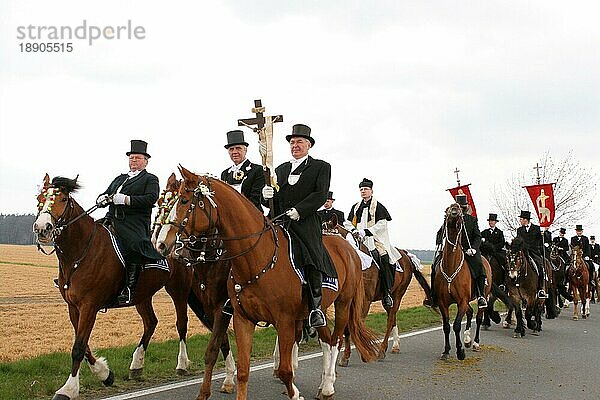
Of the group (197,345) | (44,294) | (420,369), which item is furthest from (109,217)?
(44,294)

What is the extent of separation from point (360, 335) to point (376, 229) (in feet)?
11.5

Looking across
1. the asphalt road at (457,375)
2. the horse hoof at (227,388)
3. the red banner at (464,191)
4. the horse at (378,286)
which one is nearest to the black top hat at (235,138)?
the horse at (378,286)

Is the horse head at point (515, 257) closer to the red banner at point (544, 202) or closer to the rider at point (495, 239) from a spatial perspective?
the rider at point (495, 239)

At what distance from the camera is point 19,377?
27.4ft

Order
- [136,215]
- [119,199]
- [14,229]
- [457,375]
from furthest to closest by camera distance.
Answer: [14,229]
[457,375]
[136,215]
[119,199]

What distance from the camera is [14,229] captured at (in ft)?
387

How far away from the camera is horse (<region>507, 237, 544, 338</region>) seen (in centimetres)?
1612

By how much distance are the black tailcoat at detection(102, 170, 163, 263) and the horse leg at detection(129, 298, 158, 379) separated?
1066 millimetres

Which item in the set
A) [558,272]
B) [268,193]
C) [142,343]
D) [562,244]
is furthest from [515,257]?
[268,193]

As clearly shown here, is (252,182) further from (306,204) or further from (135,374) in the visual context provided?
(135,374)

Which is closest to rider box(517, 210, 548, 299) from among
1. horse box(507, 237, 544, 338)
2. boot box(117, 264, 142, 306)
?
horse box(507, 237, 544, 338)

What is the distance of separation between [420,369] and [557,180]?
28.2 metres

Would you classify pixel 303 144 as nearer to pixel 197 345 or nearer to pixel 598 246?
pixel 197 345

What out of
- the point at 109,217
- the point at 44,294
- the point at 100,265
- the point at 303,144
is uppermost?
the point at 303,144
